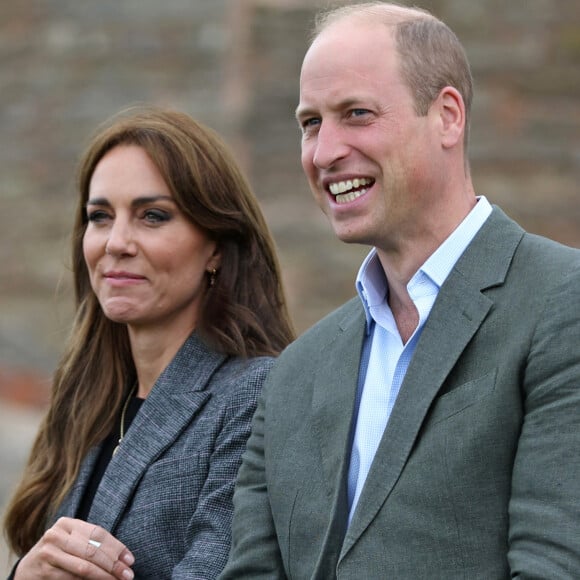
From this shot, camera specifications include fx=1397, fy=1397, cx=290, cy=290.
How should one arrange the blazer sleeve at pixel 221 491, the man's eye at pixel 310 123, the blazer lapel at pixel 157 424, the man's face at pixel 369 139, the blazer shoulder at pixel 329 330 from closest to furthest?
the man's face at pixel 369 139 < the man's eye at pixel 310 123 < the blazer shoulder at pixel 329 330 < the blazer sleeve at pixel 221 491 < the blazer lapel at pixel 157 424

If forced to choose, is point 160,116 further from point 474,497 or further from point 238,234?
point 474,497

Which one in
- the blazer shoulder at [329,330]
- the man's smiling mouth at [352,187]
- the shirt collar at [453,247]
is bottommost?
the blazer shoulder at [329,330]

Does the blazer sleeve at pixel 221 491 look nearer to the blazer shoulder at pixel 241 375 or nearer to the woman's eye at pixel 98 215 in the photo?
the blazer shoulder at pixel 241 375

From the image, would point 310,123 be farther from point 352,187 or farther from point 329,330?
point 329,330

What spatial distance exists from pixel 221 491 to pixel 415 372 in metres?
0.78

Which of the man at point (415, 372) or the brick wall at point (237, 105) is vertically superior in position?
the brick wall at point (237, 105)

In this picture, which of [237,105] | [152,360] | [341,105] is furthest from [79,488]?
[237,105]

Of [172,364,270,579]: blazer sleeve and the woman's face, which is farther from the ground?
the woman's face

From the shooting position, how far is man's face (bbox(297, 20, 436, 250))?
8.95ft

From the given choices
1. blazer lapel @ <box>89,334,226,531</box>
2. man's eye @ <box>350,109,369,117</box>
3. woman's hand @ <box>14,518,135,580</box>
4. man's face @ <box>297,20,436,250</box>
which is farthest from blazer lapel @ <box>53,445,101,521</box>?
man's eye @ <box>350,109,369,117</box>

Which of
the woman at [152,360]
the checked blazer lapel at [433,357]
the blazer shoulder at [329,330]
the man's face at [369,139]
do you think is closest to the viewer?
the checked blazer lapel at [433,357]

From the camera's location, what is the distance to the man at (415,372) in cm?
249

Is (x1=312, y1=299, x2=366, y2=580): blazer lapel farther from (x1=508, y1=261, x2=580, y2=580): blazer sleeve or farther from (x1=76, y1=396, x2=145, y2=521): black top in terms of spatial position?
(x1=76, y1=396, x2=145, y2=521): black top

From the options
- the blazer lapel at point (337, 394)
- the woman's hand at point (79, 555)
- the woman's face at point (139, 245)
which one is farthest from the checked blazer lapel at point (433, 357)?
the woman's face at point (139, 245)
